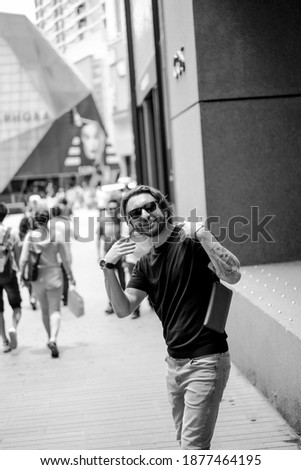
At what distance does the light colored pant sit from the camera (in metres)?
3.23

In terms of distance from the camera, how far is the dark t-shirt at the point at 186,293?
3.32m

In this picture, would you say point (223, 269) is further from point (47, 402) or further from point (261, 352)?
point (47, 402)

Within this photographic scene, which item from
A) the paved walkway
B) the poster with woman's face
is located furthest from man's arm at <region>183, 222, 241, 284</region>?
the poster with woman's face

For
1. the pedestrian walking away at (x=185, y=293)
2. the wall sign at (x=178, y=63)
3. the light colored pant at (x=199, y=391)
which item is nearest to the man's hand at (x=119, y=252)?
the pedestrian walking away at (x=185, y=293)

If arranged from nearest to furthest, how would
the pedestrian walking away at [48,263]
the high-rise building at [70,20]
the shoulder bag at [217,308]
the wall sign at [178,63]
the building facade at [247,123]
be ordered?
the shoulder bag at [217,308] < the building facade at [247,123] < the pedestrian walking away at [48,263] < the wall sign at [178,63] < the high-rise building at [70,20]

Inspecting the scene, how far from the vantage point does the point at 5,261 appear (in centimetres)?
773

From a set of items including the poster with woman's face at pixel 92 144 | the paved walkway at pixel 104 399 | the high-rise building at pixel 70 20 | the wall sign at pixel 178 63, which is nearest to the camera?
the paved walkway at pixel 104 399

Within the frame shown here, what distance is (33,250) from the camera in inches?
300

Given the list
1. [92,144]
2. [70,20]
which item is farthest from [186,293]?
[92,144]

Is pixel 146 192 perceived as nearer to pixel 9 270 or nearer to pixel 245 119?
pixel 245 119

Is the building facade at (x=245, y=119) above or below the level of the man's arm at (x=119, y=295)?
above

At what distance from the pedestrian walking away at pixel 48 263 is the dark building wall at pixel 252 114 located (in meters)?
1.89

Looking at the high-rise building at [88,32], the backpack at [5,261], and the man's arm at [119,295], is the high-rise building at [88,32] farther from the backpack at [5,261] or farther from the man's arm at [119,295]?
the man's arm at [119,295]

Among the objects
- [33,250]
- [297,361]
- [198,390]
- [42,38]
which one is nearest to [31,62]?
[42,38]
